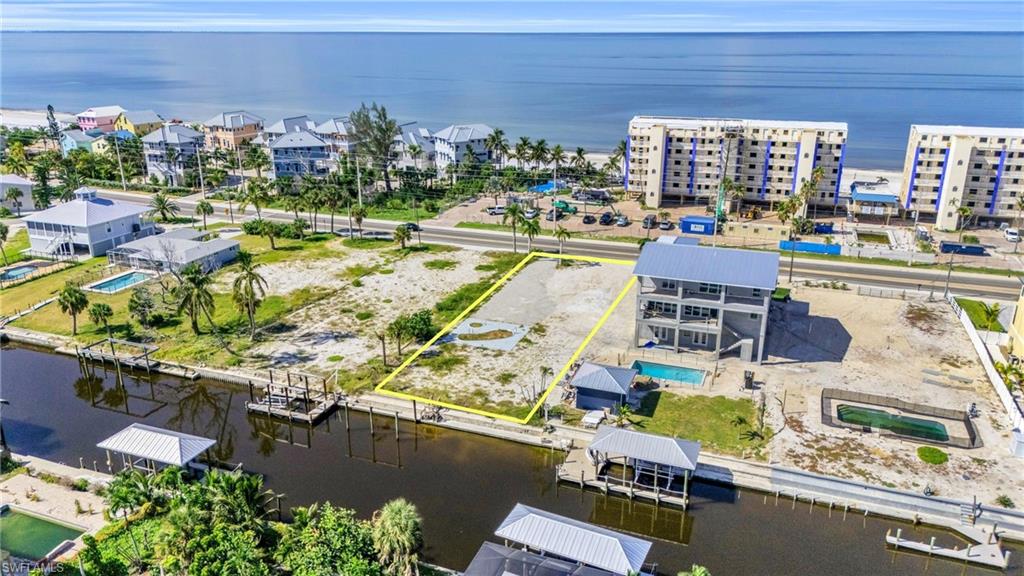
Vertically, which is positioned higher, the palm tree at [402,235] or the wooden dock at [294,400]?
the palm tree at [402,235]

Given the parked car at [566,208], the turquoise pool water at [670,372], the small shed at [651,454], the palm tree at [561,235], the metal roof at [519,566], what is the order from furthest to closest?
the parked car at [566,208] → the palm tree at [561,235] → the turquoise pool water at [670,372] → the small shed at [651,454] → the metal roof at [519,566]

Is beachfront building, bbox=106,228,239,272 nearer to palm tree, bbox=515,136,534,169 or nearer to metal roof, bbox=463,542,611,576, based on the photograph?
palm tree, bbox=515,136,534,169

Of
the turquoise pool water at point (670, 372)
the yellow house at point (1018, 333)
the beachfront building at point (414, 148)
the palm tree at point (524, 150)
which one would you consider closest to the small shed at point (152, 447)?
the turquoise pool water at point (670, 372)

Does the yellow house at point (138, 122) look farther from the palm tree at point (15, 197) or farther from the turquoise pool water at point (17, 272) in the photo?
the turquoise pool water at point (17, 272)

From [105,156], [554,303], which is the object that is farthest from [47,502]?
[105,156]

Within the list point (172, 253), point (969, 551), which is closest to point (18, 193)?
point (172, 253)

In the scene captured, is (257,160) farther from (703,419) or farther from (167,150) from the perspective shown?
(703,419)

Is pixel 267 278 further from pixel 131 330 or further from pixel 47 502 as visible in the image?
pixel 47 502
